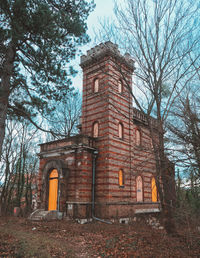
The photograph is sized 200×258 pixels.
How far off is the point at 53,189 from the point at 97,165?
3836 mm

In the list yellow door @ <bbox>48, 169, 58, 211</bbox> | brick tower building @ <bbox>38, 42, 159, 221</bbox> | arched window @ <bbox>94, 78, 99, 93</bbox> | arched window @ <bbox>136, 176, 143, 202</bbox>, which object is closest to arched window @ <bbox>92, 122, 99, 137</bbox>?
brick tower building @ <bbox>38, 42, 159, 221</bbox>

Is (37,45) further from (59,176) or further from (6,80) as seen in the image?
(59,176)

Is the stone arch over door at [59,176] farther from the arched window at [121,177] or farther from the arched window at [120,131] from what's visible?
the arched window at [120,131]

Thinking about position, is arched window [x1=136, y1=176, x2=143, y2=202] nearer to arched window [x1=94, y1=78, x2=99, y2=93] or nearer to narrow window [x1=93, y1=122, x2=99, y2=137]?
narrow window [x1=93, y1=122, x2=99, y2=137]

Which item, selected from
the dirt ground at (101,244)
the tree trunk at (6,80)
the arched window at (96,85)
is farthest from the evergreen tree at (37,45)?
the arched window at (96,85)

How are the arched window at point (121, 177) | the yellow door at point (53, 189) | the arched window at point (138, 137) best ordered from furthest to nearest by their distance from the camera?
the arched window at point (138, 137), the arched window at point (121, 177), the yellow door at point (53, 189)

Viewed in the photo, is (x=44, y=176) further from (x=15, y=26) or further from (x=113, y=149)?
(x=15, y=26)

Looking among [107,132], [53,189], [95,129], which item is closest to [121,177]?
[107,132]

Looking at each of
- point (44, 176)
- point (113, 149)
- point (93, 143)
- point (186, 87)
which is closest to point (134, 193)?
point (113, 149)

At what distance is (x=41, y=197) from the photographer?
1628cm

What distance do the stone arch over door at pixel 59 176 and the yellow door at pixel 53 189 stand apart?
0.23 m

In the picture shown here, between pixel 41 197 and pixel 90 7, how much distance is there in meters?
13.1

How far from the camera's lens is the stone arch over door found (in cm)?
1507

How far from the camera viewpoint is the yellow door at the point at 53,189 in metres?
15.9
